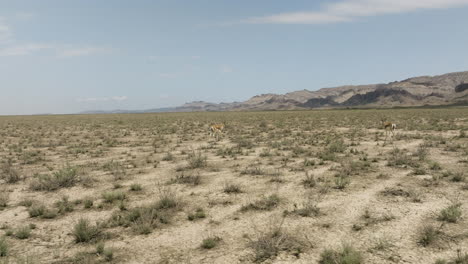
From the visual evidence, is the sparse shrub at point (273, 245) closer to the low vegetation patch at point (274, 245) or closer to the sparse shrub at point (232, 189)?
the low vegetation patch at point (274, 245)

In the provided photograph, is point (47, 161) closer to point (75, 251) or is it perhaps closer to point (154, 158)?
point (154, 158)

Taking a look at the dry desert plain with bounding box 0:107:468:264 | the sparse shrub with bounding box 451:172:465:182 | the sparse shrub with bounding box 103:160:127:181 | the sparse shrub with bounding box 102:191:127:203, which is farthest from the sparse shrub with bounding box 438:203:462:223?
the sparse shrub with bounding box 103:160:127:181

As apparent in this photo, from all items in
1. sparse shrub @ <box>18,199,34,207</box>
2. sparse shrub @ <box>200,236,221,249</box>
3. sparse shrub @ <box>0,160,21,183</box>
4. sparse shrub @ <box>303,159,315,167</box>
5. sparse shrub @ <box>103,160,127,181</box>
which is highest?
sparse shrub @ <box>0,160,21,183</box>

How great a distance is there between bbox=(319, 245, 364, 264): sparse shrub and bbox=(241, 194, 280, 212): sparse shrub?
2363 mm

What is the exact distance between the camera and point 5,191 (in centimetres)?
906

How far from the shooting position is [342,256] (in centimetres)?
489

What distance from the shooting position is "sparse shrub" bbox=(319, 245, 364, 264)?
4652 millimetres

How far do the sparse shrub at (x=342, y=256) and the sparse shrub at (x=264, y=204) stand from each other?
2.36m

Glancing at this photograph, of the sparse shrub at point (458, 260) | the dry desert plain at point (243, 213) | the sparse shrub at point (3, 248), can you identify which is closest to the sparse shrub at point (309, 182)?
the dry desert plain at point (243, 213)

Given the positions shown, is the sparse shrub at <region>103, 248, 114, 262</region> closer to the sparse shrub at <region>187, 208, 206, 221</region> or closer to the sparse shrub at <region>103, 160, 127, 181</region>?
the sparse shrub at <region>187, 208, 206, 221</region>

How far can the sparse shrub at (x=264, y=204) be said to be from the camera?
23.9 feet

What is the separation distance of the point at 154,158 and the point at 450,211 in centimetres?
1179

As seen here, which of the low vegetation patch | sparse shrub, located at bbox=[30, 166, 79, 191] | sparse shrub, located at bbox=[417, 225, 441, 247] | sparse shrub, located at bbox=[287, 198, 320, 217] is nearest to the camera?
the low vegetation patch

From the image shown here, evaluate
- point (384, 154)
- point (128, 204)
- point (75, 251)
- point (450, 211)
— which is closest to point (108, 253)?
point (75, 251)
